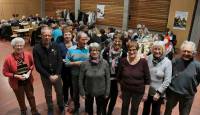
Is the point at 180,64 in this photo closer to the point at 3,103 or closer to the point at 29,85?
the point at 29,85

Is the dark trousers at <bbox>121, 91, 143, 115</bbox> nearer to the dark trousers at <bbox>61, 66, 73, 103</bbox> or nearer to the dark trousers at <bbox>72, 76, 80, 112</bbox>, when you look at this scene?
the dark trousers at <bbox>72, 76, 80, 112</bbox>

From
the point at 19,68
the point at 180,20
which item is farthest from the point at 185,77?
the point at 180,20

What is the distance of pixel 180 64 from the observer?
2979 mm

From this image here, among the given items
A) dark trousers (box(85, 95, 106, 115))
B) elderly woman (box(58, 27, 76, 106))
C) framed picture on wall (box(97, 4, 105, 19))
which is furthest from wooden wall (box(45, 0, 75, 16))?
dark trousers (box(85, 95, 106, 115))

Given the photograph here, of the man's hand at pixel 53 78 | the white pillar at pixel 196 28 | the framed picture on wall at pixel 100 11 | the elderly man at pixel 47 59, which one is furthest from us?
the framed picture on wall at pixel 100 11

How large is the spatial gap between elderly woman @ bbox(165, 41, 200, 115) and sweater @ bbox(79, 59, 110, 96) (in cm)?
96

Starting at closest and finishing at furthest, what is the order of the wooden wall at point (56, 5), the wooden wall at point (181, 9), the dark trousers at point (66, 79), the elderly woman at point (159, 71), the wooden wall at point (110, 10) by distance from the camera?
the elderly woman at point (159, 71) < the dark trousers at point (66, 79) < the wooden wall at point (181, 9) < the wooden wall at point (110, 10) < the wooden wall at point (56, 5)

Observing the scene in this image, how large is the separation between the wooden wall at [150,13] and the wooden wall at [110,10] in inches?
26.5

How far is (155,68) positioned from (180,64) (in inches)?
13.6

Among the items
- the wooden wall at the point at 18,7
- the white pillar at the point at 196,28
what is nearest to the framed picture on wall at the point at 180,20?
the white pillar at the point at 196,28

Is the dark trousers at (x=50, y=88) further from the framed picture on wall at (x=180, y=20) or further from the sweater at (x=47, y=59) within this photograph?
the framed picture on wall at (x=180, y=20)

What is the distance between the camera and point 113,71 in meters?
3.44

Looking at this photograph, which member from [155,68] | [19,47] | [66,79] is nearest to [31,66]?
[19,47]

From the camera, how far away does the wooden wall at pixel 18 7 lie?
41.8 ft
